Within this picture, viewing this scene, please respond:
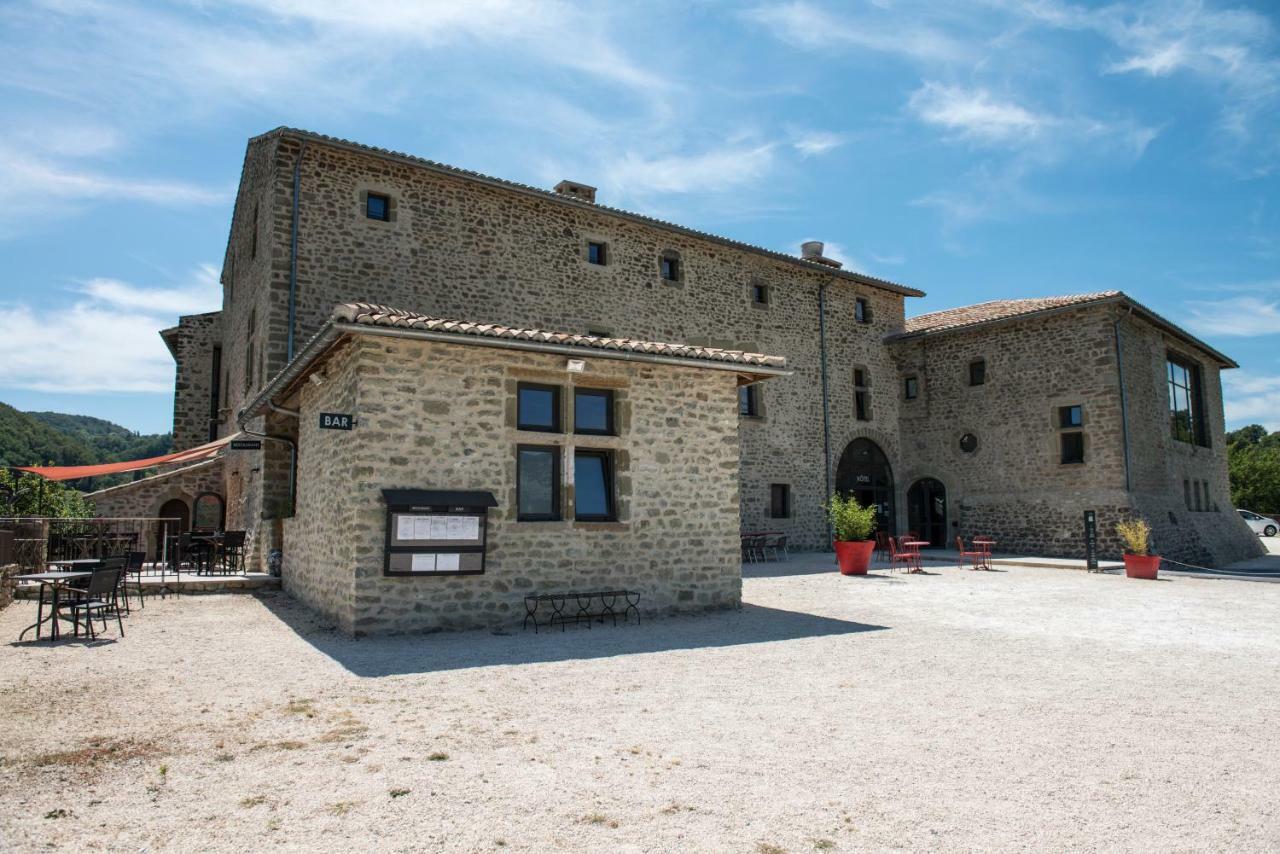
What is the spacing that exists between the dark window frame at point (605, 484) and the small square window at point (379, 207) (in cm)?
816

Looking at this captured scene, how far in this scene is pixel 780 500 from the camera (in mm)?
20203

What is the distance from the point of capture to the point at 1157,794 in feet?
12.1

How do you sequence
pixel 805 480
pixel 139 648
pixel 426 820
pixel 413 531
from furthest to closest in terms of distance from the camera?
1. pixel 805 480
2. pixel 413 531
3. pixel 139 648
4. pixel 426 820

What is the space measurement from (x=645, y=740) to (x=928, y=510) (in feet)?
64.1

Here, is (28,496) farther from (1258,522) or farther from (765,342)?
(1258,522)

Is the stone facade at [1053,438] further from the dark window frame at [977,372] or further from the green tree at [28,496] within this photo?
the green tree at [28,496]

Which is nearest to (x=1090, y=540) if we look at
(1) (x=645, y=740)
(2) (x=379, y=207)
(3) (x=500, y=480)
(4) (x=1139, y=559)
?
(4) (x=1139, y=559)

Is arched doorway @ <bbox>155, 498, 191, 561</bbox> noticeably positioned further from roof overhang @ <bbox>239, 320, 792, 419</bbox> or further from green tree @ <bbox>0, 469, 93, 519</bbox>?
roof overhang @ <bbox>239, 320, 792, 419</bbox>

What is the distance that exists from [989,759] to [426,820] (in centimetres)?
286

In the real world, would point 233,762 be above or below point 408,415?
below

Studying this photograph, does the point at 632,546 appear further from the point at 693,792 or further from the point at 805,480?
the point at 805,480

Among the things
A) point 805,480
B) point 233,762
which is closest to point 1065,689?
point 233,762

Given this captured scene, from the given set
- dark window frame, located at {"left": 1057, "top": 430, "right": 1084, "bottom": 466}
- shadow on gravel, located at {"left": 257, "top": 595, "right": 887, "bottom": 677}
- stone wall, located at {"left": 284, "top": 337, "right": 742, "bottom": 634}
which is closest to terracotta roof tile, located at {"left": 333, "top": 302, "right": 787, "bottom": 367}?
stone wall, located at {"left": 284, "top": 337, "right": 742, "bottom": 634}

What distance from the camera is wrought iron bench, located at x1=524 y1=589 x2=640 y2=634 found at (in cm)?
850
